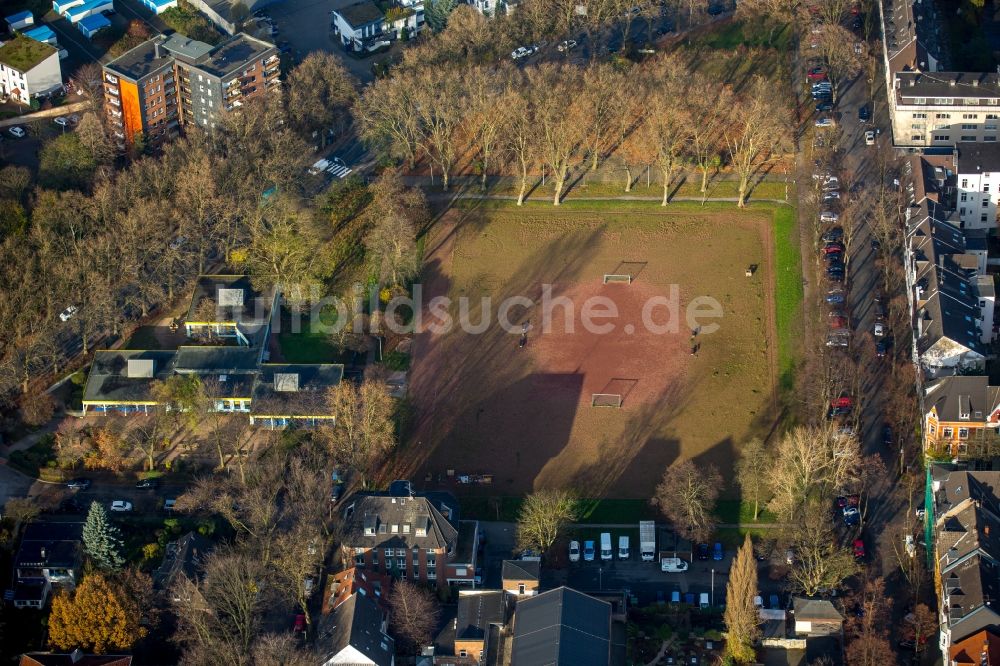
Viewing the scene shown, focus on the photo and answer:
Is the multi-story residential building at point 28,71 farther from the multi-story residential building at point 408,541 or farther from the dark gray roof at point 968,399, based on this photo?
the dark gray roof at point 968,399

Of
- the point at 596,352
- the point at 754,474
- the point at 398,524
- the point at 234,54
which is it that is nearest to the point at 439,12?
the point at 234,54

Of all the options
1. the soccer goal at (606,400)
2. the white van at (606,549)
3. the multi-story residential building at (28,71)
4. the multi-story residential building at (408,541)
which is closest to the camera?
the multi-story residential building at (408,541)

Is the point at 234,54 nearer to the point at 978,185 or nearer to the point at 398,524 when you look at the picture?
the point at 398,524

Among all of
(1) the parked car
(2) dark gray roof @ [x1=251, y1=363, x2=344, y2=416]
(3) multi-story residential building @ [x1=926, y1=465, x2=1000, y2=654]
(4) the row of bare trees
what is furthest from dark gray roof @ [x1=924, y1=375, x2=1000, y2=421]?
(1) the parked car

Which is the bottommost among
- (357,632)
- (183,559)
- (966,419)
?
(357,632)

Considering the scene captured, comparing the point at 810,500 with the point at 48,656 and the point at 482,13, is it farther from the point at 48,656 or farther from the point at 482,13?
the point at 482,13

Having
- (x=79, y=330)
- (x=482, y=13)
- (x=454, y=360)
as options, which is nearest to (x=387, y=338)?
(x=454, y=360)

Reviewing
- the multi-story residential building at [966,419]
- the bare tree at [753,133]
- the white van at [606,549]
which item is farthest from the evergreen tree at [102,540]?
the bare tree at [753,133]
